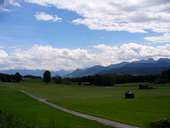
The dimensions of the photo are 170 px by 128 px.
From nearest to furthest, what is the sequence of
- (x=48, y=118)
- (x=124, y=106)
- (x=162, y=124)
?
(x=162, y=124)
(x=48, y=118)
(x=124, y=106)

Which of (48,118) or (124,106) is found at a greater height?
(124,106)

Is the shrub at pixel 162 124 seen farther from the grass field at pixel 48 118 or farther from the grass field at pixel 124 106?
the grass field at pixel 48 118

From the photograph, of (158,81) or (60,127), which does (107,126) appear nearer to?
(60,127)

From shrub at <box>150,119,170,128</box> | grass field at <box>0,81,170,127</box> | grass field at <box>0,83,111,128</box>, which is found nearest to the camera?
shrub at <box>150,119,170,128</box>

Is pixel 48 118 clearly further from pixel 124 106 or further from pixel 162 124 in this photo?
pixel 124 106

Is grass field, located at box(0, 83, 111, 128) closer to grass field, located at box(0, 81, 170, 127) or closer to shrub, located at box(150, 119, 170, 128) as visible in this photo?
grass field, located at box(0, 81, 170, 127)

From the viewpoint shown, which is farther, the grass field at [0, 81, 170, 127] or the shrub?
the grass field at [0, 81, 170, 127]

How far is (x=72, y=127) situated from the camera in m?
32.6

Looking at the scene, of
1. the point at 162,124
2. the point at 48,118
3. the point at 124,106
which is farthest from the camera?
the point at 124,106

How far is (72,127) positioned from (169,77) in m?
166

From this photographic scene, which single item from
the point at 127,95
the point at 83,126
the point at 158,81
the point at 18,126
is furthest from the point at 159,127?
the point at 158,81


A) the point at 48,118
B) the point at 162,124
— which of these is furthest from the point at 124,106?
the point at 162,124

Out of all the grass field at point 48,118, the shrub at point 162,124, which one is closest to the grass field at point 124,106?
the shrub at point 162,124

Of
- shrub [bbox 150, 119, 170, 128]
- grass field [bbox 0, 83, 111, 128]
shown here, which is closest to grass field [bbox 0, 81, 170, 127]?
shrub [bbox 150, 119, 170, 128]
